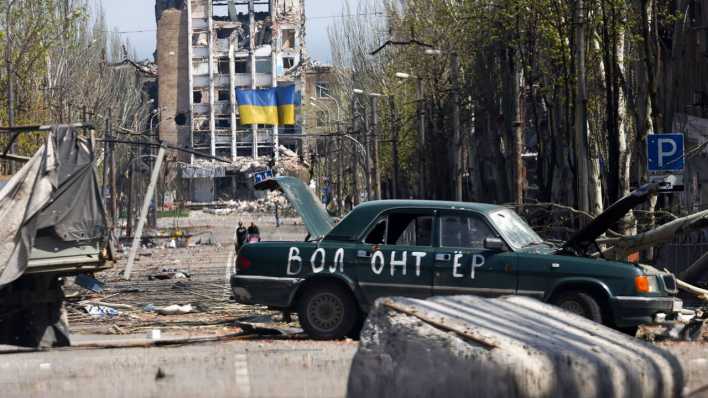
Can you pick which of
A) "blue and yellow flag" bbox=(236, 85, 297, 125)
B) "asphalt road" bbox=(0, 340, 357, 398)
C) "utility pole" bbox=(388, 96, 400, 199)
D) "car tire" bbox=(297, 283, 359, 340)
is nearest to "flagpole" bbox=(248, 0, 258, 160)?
"blue and yellow flag" bbox=(236, 85, 297, 125)

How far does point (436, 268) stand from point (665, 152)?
7546 millimetres

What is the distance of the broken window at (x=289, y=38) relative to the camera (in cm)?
14488

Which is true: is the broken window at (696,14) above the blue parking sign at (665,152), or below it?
above

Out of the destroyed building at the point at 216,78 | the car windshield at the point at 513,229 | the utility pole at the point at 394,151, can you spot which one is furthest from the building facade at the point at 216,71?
the car windshield at the point at 513,229

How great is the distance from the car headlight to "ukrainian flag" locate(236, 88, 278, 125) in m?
66.5

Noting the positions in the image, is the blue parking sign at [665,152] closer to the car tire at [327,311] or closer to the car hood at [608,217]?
the car hood at [608,217]

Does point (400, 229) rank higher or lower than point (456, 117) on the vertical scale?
lower

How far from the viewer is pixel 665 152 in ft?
70.1

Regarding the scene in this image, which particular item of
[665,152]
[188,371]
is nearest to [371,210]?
[188,371]

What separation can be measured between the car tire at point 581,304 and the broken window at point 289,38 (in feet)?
431

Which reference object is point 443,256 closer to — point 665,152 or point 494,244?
point 494,244

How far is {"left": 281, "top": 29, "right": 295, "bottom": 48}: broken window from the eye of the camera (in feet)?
475

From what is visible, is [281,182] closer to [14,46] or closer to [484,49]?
[484,49]

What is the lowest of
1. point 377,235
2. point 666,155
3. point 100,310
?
point 100,310
